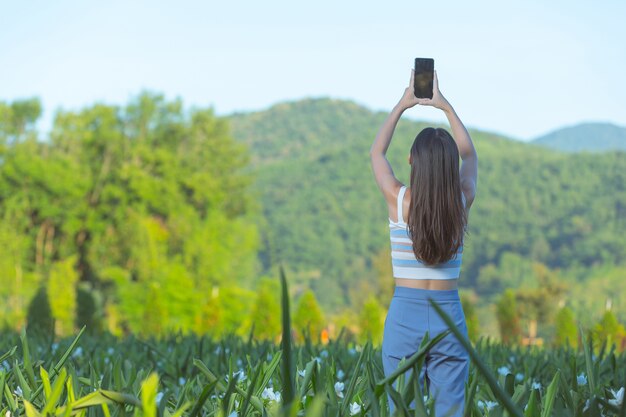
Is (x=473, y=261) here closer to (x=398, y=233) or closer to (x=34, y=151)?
(x=34, y=151)

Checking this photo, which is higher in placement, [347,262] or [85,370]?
[85,370]

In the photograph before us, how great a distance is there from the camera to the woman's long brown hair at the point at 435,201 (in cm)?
257

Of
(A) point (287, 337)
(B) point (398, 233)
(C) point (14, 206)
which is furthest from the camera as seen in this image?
(C) point (14, 206)

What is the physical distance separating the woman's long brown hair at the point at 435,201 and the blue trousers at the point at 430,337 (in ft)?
0.46

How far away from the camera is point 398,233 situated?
8.81 feet

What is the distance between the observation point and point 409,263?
2.63 meters

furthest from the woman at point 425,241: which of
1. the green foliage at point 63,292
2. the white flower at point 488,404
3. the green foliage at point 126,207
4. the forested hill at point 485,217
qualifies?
the forested hill at point 485,217

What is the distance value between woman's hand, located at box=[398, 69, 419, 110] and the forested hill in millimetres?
54138

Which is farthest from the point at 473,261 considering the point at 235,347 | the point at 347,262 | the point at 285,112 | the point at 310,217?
the point at 235,347

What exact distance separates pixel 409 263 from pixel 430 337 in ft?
0.88

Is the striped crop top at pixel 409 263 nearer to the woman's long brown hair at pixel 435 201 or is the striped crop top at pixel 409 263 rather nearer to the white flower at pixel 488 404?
the woman's long brown hair at pixel 435 201

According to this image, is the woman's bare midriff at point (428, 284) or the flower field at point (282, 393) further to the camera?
the woman's bare midriff at point (428, 284)

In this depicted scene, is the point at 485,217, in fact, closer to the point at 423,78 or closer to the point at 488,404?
the point at 423,78

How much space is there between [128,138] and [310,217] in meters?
34.9
